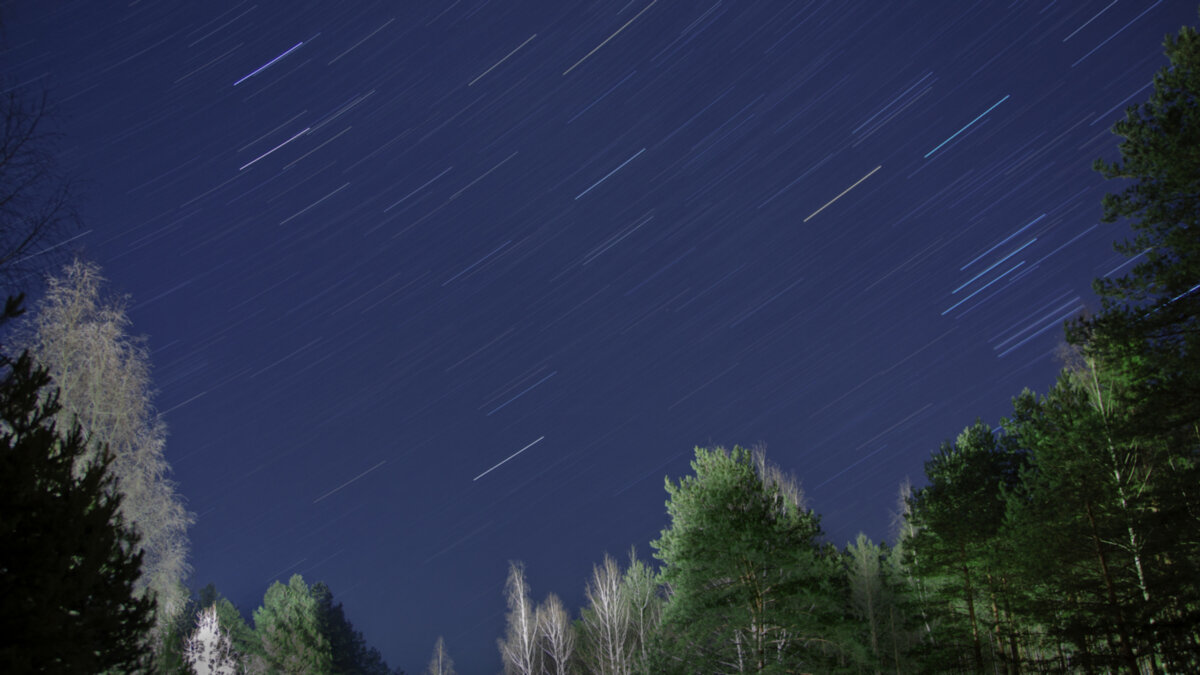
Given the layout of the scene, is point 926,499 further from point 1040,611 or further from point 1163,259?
point 1163,259

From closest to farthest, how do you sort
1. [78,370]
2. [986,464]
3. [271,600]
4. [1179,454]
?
1. [1179,454]
2. [78,370]
3. [986,464]
4. [271,600]

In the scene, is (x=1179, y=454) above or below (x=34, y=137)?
below

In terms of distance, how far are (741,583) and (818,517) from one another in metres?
3.14

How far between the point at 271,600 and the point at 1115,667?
38750 mm

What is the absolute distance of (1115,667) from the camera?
386 inches

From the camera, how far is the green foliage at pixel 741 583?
1360 cm

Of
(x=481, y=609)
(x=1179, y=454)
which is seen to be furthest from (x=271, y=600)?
(x=481, y=609)

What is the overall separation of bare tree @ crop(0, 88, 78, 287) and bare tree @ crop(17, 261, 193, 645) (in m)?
11.7

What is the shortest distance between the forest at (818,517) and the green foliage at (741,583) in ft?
0.18

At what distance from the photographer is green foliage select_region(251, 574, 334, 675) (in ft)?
107

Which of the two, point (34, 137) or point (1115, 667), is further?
point (1115, 667)

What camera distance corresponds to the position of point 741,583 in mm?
14289

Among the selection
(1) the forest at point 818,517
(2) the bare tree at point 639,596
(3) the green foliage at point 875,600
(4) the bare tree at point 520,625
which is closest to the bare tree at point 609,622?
(2) the bare tree at point 639,596

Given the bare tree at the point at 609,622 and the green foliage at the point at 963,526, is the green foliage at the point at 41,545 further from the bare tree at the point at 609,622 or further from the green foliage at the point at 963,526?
the bare tree at the point at 609,622
